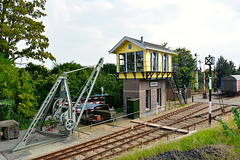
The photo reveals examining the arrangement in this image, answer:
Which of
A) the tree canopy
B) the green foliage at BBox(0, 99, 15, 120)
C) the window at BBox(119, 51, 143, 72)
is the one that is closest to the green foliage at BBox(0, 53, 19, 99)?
the green foliage at BBox(0, 99, 15, 120)

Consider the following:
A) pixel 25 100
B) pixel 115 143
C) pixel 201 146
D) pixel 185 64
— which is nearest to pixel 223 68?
pixel 185 64

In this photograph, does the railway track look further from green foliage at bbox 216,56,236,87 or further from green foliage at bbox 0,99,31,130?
green foliage at bbox 216,56,236,87

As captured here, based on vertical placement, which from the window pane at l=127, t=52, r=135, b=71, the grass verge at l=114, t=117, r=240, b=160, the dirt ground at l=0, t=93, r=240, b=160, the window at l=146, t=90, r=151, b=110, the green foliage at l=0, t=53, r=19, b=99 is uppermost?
the window pane at l=127, t=52, r=135, b=71

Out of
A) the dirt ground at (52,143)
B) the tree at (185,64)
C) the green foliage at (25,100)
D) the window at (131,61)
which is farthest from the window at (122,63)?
the tree at (185,64)

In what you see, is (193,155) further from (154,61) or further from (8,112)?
(8,112)

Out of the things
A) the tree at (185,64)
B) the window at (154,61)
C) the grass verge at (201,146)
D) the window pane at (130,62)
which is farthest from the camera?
the tree at (185,64)

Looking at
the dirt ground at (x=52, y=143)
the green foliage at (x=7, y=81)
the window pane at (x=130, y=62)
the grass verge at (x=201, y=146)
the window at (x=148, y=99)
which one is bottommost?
the dirt ground at (x=52, y=143)

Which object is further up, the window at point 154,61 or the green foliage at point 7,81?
the window at point 154,61

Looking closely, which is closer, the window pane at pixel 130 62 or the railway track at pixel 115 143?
the railway track at pixel 115 143

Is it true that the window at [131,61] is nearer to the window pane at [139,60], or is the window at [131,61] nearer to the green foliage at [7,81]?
the window pane at [139,60]

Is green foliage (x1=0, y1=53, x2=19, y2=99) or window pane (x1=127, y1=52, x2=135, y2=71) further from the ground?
window pane (x1=127, y1=52, x2=135, y2=71)

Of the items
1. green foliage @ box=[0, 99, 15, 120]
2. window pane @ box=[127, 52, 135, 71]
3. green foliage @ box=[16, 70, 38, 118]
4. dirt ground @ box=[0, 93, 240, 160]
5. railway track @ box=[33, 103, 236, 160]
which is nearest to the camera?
railway track @ box=[33, 103, 236, 160]

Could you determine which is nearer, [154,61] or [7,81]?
[7,81]

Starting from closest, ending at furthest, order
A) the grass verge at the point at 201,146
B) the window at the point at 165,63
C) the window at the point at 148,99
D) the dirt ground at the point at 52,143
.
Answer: the grass verge at the point at 201,146 < the dirt ground at the point at 52,143 < the window at the point at 148,99 < the window at the point at 165,63
